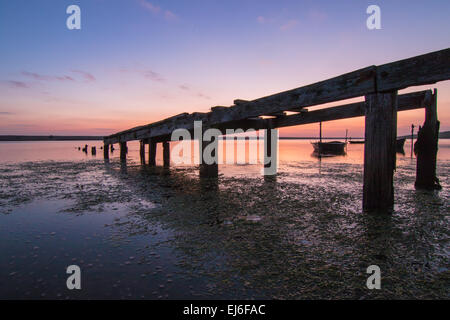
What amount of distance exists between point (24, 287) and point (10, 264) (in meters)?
0.65

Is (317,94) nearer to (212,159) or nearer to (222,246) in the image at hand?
(222,246)

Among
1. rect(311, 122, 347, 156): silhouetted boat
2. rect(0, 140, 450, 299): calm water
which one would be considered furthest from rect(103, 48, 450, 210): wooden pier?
rect(311, 122, 347, 156): silhouetted boat

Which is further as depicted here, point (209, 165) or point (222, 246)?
point (209, 165)

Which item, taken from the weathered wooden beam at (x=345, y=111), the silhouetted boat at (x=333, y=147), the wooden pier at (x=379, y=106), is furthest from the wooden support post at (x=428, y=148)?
the silhouetted boat at (x=333, y=147)

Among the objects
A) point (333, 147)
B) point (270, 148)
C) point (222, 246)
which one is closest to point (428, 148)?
point (270, 148)

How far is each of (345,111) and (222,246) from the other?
631 centimetres

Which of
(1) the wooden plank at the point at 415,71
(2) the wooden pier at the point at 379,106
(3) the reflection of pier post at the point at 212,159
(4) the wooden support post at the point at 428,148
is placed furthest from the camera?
(3) the reflection of pier post at the point at 212,159

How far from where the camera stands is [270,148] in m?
10.1

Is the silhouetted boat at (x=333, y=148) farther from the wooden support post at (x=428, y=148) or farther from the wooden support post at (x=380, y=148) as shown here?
the wooden support post at (x=380, y=148)

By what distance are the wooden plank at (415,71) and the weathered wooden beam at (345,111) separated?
3.03 meters

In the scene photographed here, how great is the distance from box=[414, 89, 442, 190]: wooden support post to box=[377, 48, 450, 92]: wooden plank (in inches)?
126

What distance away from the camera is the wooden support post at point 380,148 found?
4004 mm
